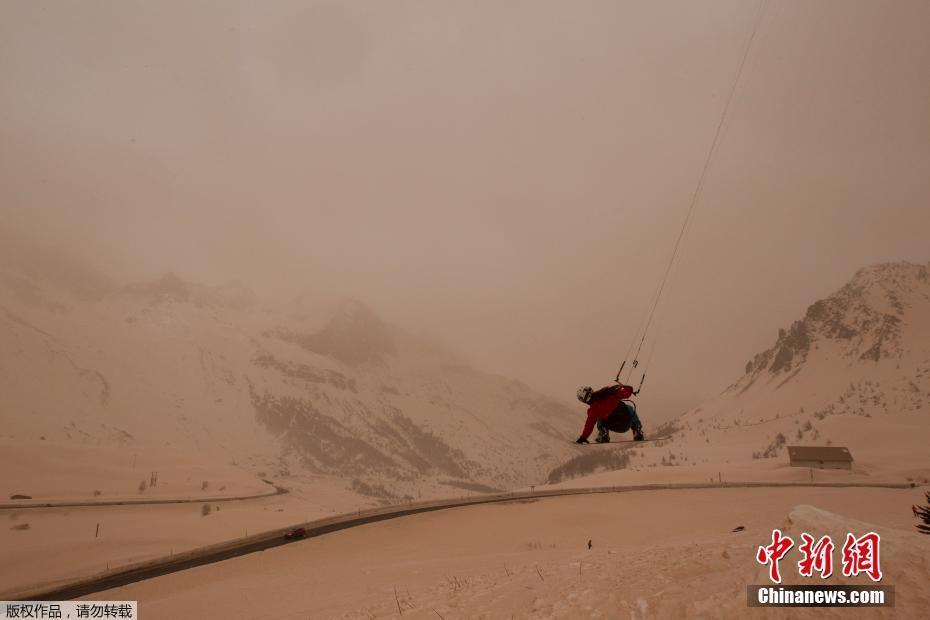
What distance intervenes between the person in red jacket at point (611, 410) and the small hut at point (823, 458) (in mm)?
42985

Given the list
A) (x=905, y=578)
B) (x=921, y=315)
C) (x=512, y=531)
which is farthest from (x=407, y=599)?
(x=921, y=315)

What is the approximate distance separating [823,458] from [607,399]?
44437 millimetres

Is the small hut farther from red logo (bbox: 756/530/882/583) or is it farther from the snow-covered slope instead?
red logo (bbox: 756/530/882/583)

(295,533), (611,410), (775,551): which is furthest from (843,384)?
(775,551)

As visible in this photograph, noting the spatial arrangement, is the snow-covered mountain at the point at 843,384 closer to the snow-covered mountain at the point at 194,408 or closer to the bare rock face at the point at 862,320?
the bare rock face at the point at 862,320

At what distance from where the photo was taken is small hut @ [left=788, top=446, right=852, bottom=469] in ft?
154

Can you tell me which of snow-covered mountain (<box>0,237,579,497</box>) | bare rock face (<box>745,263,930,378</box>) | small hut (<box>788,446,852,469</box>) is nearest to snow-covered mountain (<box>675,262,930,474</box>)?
bare rock face (<box>745,263,930,378</box>)

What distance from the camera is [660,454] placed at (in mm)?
77812

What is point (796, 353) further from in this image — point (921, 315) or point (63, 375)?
point (63, 375)

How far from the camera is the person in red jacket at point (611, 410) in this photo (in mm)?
13672

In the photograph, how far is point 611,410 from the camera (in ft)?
45.1

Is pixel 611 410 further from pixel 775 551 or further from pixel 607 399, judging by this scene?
pixel 775 551

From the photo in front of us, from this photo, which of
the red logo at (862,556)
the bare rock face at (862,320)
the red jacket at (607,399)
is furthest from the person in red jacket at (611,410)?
the bare rock face at (862,320)

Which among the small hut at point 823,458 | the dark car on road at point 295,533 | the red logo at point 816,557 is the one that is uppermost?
the small hut at point 823,458
